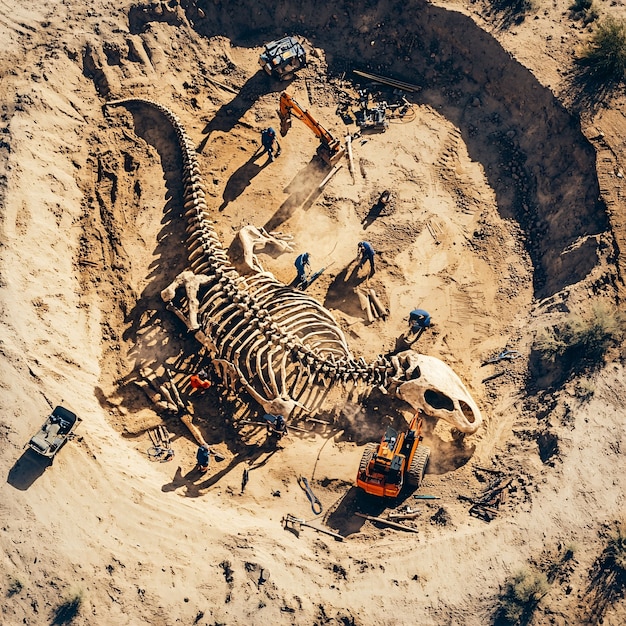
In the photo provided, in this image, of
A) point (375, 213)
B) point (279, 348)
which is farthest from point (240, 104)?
point (279, 348)

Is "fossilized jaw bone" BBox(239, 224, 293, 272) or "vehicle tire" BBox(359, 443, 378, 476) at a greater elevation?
"fossilized jaw bone" BBox(239, 224, 293, 272)

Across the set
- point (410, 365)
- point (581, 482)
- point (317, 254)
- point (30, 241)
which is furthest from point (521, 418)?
point (30, 241)

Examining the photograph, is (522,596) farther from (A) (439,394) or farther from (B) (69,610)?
(B) (69,610)

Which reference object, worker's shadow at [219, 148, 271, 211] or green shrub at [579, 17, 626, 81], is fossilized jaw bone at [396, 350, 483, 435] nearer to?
worker's shadow at [219, 148, 271, 211]

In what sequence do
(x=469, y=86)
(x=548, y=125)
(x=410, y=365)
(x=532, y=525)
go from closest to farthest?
(x=532, y=525)
(x=410, y=365)
(x=548, y=125)
(x=469, y=86)

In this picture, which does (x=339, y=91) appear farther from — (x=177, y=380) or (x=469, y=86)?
(x=177, y=380)

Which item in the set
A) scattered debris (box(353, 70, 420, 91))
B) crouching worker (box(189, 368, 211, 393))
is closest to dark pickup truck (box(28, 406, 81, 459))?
crouching worker (box(189, 368, 211, 393))
